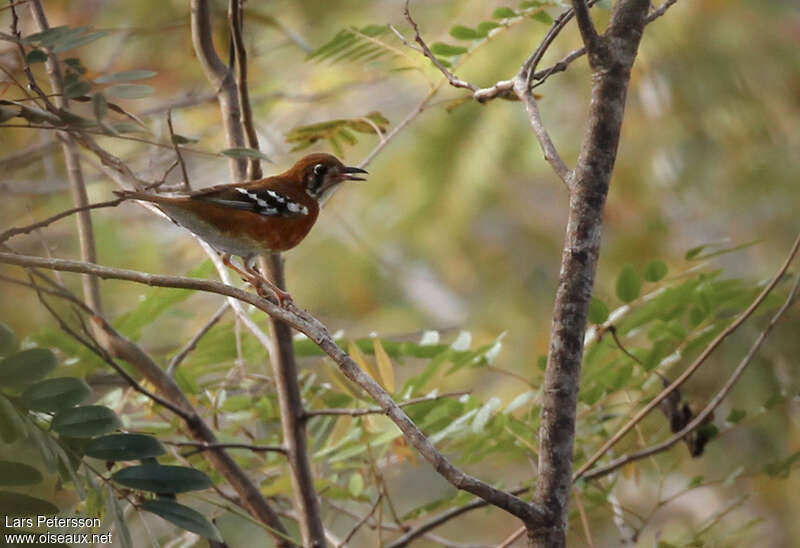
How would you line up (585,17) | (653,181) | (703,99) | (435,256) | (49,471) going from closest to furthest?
(49,471) → (585,17) → (703,99) → (653,181) → (435,256)

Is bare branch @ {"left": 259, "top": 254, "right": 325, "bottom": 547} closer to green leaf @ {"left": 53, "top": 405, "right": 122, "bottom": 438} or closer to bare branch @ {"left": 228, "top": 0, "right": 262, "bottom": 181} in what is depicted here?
bare branch @ {"left": 228, "top": 0, "right": 262, "bottom": 181}

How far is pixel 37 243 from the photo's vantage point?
268cm

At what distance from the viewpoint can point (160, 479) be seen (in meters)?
1.54

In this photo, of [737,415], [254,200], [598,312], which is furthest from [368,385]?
[737,415]

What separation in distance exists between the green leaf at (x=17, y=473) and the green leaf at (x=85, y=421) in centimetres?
29

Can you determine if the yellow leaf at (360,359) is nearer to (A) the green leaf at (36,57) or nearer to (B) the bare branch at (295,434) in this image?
(B) the bare branch at (295,434)

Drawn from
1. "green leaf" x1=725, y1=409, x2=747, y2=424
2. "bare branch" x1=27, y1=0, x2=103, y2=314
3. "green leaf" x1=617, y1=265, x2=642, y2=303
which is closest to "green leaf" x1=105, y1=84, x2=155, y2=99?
"bare branch" x1=27, y1=0, x2=103, y2=314

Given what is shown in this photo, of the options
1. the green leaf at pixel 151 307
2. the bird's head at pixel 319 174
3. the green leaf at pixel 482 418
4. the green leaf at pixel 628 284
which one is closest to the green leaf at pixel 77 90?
the green leaf at pixel 151 307

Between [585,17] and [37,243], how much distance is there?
68.8 inches

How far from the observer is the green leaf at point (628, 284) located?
7.48ft

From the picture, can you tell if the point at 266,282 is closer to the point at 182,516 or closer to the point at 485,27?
the point at 485,27

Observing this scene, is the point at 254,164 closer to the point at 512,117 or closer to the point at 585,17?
the point at 585,17

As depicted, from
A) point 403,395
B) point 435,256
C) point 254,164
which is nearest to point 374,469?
point 403,395

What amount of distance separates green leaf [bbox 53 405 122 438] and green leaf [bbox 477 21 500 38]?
1.35m
